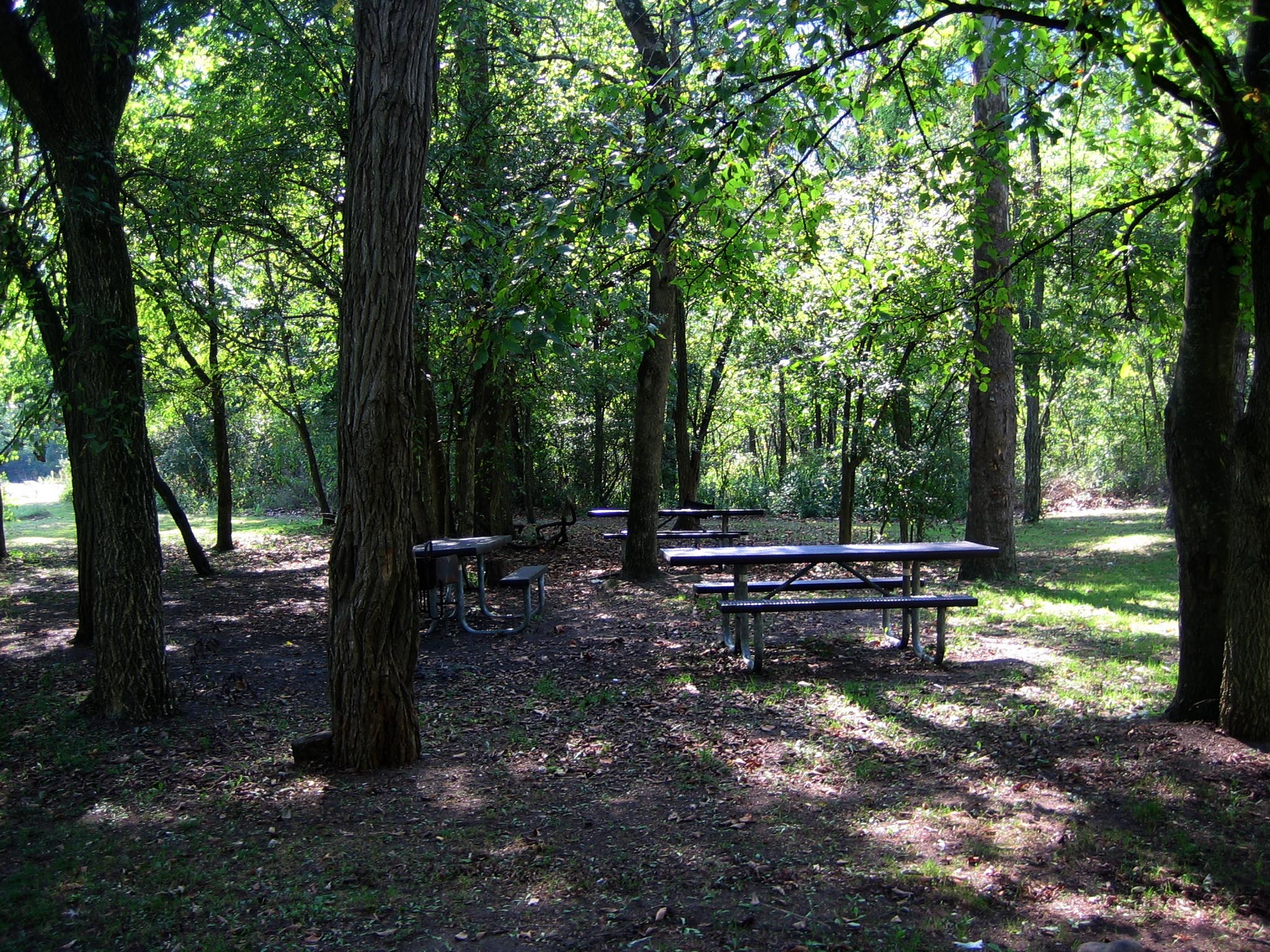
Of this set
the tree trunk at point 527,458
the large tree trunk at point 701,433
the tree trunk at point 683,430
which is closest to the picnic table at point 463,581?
the tree trunk at point 683,430

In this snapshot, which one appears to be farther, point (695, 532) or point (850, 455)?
point (850, 455)

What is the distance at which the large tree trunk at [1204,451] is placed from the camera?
16.1ft

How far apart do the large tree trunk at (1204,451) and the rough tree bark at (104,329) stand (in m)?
6.14

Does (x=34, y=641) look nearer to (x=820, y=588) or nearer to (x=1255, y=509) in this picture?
(x=820, y=588)

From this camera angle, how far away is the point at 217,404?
1445 cm

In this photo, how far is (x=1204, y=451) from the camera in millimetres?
5000

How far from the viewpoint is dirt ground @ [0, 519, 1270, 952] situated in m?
3.39

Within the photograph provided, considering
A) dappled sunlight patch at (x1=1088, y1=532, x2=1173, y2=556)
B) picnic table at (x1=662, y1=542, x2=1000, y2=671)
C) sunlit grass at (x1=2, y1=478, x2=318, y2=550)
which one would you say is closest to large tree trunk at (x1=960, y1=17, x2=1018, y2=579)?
picnic table at (x1=662, y1=542, x2=1000, y2=671)

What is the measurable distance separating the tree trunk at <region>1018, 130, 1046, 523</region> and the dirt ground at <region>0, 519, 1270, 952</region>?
447 cm

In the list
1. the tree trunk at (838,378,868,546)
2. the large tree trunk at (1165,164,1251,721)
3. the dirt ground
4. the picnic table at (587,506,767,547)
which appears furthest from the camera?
the tree trunk at (838,378,868,546)

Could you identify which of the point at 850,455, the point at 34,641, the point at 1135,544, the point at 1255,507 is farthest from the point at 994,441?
the point at 34,641

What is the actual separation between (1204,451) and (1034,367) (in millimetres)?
11838

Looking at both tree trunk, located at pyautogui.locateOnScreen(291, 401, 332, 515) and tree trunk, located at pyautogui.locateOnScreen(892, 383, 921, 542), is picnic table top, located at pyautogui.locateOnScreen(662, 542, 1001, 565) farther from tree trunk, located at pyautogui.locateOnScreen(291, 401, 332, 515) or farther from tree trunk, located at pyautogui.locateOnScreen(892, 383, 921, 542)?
tree trunk, located at pyautogui.locateOnScreen(291, 401, 332, 515)

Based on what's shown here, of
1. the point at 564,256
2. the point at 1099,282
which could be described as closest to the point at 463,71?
the point at 564,256
